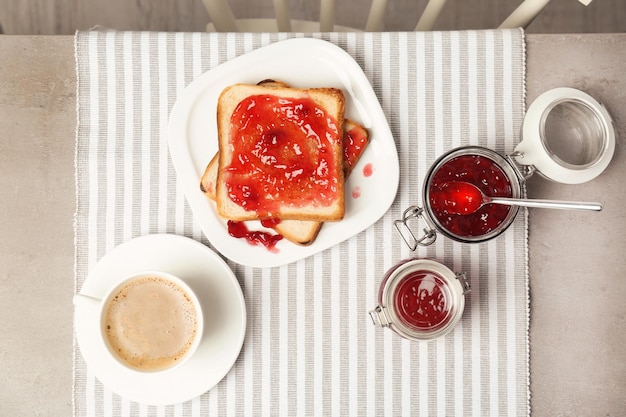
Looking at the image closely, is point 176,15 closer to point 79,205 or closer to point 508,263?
point 79,205

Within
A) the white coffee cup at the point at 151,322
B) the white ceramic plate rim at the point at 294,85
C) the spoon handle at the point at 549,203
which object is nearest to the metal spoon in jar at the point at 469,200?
the spoon handle at the point at 549,203

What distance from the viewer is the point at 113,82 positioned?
1.04 meters

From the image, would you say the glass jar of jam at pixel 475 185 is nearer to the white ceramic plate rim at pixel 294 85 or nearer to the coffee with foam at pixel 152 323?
the white ceramic plate rim at pixel 294 85

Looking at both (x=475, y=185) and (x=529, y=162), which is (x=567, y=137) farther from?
(x=475, y=185)

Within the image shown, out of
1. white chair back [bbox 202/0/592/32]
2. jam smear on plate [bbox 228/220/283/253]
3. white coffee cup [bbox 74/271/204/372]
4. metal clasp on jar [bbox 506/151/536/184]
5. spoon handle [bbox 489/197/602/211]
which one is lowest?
white coffee cup [bbox 74/271/204/372]

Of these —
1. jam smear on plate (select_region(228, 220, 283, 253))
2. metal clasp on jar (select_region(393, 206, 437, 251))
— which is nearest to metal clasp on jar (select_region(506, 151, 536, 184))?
metal clasp on jar (select_region(393, 206, 437, 251))

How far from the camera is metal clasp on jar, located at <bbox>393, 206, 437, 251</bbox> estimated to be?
100 cm

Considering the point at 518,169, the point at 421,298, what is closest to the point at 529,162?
the point at 518,169

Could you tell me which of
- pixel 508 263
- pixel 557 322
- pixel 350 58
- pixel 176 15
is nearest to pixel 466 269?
pixel 508 263

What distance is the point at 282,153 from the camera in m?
0.99

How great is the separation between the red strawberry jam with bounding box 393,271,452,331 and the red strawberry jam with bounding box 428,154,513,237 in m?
0.10

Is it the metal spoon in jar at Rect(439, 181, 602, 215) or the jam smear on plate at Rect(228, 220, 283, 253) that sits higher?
the metal spoon in jar at Rect(439, 181, 602, 215)

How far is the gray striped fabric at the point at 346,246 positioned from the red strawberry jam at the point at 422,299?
0.20 ft

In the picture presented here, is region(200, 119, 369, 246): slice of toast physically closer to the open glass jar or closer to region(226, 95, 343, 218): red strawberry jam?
region(226, 95, 343, 218): red strawberry jam
